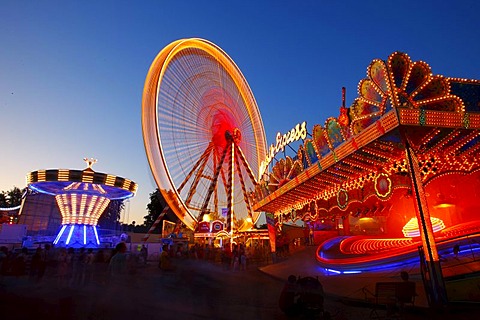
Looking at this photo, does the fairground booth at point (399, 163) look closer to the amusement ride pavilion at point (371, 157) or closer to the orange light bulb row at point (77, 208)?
the amusement ride pavilion at point (371, 157)

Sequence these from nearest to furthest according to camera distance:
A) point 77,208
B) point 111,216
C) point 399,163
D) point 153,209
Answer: point 399,163, point 77,208, point 111,216, point 153,209

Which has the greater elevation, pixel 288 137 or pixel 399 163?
pixel 288 137

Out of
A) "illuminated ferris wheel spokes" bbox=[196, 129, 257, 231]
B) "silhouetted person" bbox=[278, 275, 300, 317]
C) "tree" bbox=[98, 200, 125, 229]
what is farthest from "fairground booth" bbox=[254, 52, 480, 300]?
"tree" bbox=[98, 200, 125, 229]

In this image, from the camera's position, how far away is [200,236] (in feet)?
93.9

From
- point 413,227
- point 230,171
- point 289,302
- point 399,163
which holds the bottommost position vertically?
point 289,302

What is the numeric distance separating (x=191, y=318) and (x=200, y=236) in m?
23.8

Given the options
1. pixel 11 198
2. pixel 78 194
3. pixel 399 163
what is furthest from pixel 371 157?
pixel 11 198

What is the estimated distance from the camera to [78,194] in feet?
93.0

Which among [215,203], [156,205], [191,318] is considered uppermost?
[156,205]

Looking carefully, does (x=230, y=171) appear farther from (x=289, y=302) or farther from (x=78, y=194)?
(x=289, y=302)

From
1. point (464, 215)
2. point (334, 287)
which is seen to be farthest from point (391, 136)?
point (464, 215)

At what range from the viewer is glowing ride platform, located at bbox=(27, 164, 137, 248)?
26828 millimetres

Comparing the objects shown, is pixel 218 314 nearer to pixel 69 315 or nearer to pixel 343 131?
pixel 69 315

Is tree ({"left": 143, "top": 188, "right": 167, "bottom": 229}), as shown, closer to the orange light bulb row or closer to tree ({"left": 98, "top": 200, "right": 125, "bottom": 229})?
tree ({"left": 98, "top": 200, "right": 125, "bottom": 229})
